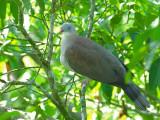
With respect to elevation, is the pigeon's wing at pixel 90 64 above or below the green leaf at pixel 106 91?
above

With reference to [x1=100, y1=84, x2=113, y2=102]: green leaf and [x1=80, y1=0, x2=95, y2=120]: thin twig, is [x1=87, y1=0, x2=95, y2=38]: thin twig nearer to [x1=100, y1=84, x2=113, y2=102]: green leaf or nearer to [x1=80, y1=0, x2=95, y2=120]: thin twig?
[x1=80, y1=0, x2=95, y2=120]: thin twig

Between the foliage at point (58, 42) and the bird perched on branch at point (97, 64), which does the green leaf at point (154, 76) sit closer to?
the foliage at point (58, 42)

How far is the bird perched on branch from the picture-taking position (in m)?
3.20

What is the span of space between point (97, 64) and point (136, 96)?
16.2 inches

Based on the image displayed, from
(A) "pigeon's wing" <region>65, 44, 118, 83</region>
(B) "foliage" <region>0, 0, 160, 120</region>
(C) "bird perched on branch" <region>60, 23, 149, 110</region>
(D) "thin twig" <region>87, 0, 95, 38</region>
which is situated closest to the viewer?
(B) "foliage" <region>0, 0, 160, 120</region>

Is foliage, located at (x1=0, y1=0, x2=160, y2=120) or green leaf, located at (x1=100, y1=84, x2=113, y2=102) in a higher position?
foliage, located at (x1=0, y1=0, x2=160, y2=120)

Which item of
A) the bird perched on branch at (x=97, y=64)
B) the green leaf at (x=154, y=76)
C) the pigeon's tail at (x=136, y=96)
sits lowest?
the pigeon's tail at (x=136, y=96)

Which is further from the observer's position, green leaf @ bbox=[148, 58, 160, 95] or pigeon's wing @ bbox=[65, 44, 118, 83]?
pigeon's wing @ bbox=[65, 44, 118, 83]

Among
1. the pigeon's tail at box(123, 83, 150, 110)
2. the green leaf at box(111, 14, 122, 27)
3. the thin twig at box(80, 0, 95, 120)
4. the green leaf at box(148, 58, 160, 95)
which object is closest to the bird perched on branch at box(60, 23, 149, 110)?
the pigeon's tail at box(123, 83, 150, 110)

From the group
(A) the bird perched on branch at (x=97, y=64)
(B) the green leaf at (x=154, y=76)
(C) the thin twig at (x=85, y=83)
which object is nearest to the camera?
(B) the green leaf at (x=154, y=76)

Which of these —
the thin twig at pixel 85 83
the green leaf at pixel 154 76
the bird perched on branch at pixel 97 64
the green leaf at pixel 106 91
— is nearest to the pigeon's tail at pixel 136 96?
the bird perched on branch at pixel 97 64

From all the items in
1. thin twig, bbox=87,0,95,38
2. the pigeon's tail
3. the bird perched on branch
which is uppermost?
thin twig, bbox=87,0,95,38

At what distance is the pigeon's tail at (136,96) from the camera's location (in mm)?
3084

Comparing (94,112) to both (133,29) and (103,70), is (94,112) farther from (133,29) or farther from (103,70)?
(133,29)
